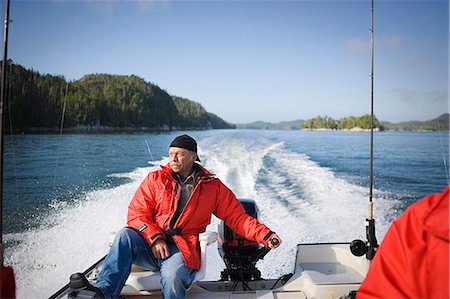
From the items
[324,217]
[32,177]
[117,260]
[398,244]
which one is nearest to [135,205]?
[117,260]

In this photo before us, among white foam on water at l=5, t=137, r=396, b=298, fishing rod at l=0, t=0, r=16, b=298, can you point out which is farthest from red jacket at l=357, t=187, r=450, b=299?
white foam on water at l=5, t=137, r=396, b=298

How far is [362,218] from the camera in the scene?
5324 mm

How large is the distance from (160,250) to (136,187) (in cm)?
438

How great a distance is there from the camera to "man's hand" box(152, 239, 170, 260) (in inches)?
80.8

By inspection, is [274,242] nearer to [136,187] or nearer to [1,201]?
[1,201]

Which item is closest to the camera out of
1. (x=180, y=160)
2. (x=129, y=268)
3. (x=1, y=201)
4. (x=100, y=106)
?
(x=1, y=201)

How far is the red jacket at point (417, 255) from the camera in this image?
87 centimetres

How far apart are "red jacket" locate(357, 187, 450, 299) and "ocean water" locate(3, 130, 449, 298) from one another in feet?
8.48

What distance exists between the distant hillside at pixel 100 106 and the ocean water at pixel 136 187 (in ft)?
6.66

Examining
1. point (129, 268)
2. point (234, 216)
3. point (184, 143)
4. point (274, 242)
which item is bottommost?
point (129, 268)

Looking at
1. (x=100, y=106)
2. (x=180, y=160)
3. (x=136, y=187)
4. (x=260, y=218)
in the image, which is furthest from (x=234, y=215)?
(x=100, y=106)

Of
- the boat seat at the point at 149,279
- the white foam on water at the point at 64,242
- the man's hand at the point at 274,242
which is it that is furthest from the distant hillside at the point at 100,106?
the man's hand at the point at 274,242

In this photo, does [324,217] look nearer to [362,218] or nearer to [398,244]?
[362,218]

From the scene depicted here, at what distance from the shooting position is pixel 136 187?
247 inches
